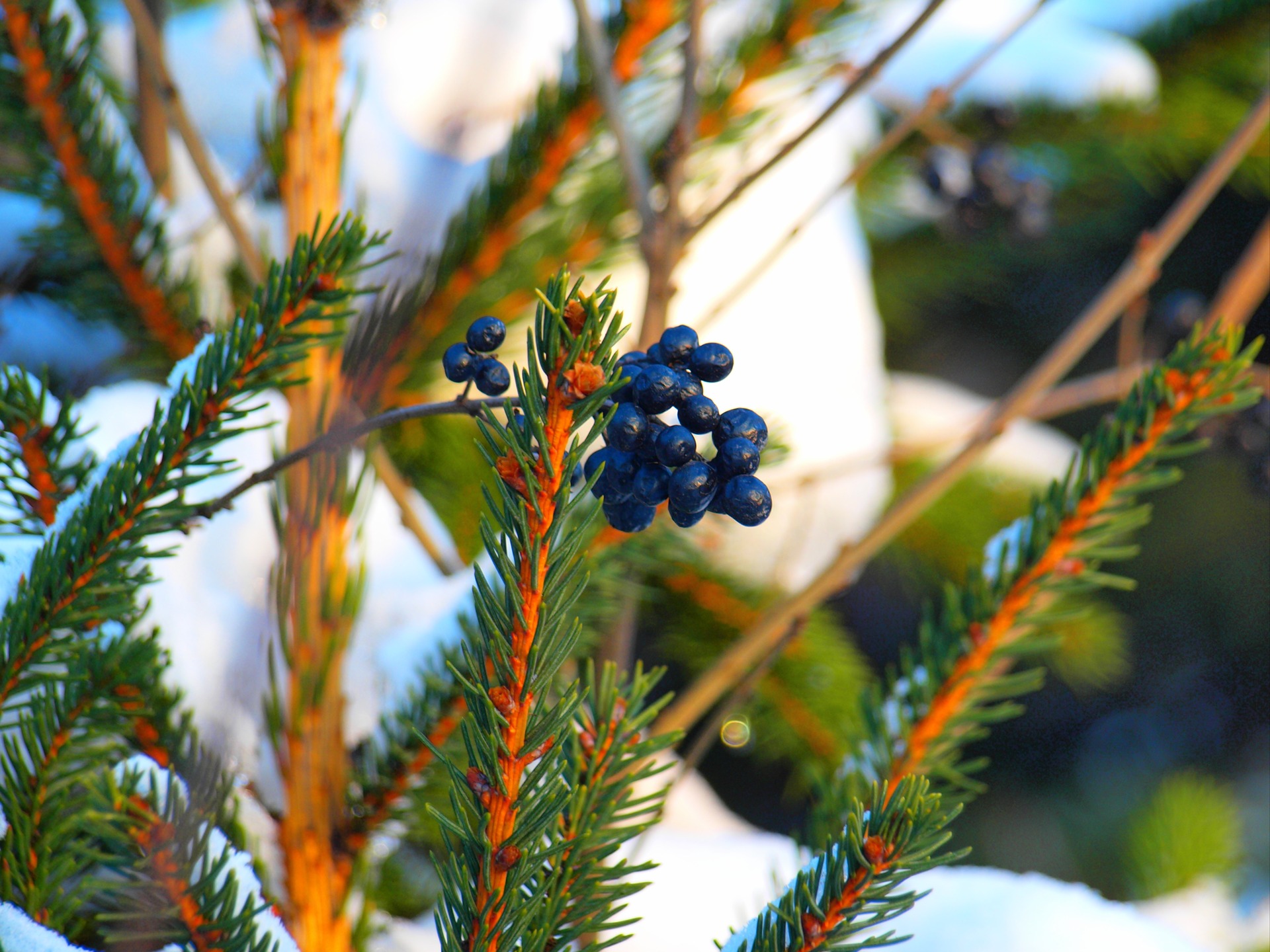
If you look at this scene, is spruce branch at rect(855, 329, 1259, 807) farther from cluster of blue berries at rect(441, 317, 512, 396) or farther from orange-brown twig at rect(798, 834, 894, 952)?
cluster of blue berries at rect(441, 317, 512, 396)

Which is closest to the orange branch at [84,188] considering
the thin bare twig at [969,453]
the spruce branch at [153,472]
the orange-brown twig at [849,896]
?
the spruce branch at [153,472]

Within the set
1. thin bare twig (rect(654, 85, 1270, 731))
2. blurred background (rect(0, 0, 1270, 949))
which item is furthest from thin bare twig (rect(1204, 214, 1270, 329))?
blurred background (rect(0, 0, 1270, 949))

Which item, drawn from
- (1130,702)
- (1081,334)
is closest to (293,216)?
(1081,334)

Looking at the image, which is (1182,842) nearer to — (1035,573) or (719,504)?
(1035,573)

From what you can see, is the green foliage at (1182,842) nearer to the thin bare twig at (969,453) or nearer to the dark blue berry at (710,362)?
the thin bare twig at (969,453)

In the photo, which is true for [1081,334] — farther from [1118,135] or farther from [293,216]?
[1118,135]
